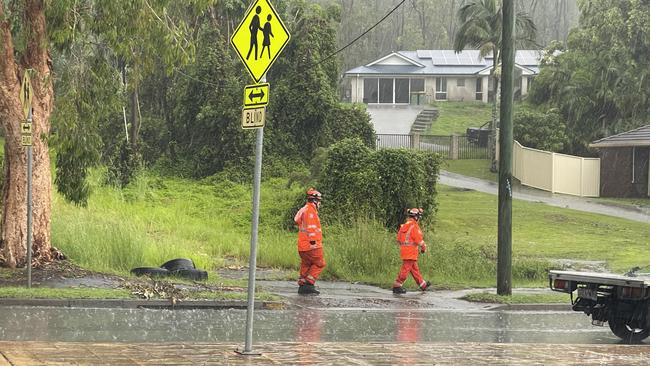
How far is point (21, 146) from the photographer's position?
56.4 ft

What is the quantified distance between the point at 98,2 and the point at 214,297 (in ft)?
18.4

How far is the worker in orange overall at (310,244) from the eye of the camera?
55.1 ft

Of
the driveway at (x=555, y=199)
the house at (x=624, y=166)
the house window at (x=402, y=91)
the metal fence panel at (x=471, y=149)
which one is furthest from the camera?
the house window at (x=402, y=91)

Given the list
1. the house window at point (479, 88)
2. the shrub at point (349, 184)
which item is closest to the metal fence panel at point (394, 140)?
the house window at point (479, 88)

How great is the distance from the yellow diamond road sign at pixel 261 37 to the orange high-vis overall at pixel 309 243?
7.57m

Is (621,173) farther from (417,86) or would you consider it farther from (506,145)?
(417,86)

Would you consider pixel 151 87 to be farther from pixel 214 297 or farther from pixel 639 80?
pixel 214 297

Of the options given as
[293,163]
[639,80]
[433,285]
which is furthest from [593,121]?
[433,285]

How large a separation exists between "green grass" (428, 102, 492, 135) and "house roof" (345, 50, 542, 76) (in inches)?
122

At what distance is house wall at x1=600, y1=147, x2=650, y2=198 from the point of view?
42.3 m

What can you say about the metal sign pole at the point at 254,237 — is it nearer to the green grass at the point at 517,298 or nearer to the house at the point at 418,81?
the green grass at the point at 517,298

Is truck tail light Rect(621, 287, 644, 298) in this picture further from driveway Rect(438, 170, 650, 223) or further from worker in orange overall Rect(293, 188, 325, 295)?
driveway Rect(438, 170, 650, 223)

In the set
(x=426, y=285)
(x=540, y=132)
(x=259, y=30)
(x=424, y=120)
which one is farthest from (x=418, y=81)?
(x=259, y=30)

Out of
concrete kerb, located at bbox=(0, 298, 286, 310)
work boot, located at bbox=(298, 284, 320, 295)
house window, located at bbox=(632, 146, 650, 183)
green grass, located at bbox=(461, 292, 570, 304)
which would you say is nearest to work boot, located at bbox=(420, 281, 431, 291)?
green grass, located at bbox=(461, 292, 570, 304)
